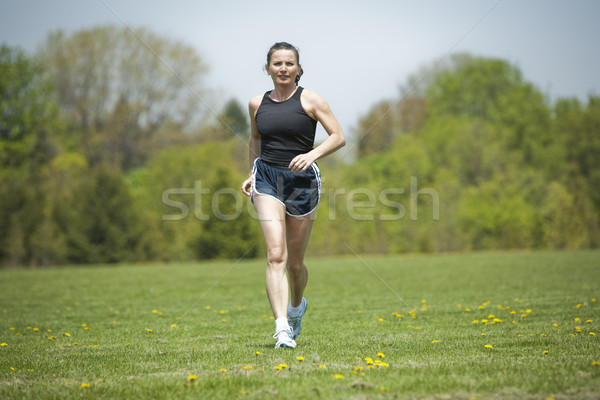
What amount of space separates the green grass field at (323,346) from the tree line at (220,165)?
18.8 meters

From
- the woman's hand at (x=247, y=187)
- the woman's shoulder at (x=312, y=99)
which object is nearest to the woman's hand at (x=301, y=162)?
the woman's shoulder at (x=312, y=99)

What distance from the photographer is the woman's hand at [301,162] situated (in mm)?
4938

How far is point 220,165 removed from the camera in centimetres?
3061

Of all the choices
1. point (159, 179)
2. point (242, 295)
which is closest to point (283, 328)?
point (242, 295)

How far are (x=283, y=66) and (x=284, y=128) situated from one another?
536mm

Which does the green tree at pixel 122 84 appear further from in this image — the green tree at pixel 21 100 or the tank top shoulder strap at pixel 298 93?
the tank top shoulder strap at pixel 298 93

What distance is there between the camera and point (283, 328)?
4.99 meters

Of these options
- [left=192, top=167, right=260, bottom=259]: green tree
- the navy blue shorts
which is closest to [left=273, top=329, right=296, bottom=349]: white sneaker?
the navy blue shorts

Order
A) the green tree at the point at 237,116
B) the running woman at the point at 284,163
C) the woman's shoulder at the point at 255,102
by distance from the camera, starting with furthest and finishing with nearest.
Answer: the green tree at the point at 237,116 < the woman's shoulder at the point at 255,102 < the running woman at the point at 284,163

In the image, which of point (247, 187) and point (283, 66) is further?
point (247, 187)


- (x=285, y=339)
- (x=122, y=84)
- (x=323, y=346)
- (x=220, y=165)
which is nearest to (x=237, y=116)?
(x=220, y=165)

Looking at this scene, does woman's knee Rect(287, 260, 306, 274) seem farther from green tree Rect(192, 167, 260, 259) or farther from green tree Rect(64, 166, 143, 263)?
green tree Rect(64, 166, 143, 263)

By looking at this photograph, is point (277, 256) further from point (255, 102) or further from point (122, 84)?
point (122, 84)

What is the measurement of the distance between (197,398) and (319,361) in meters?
1.29
